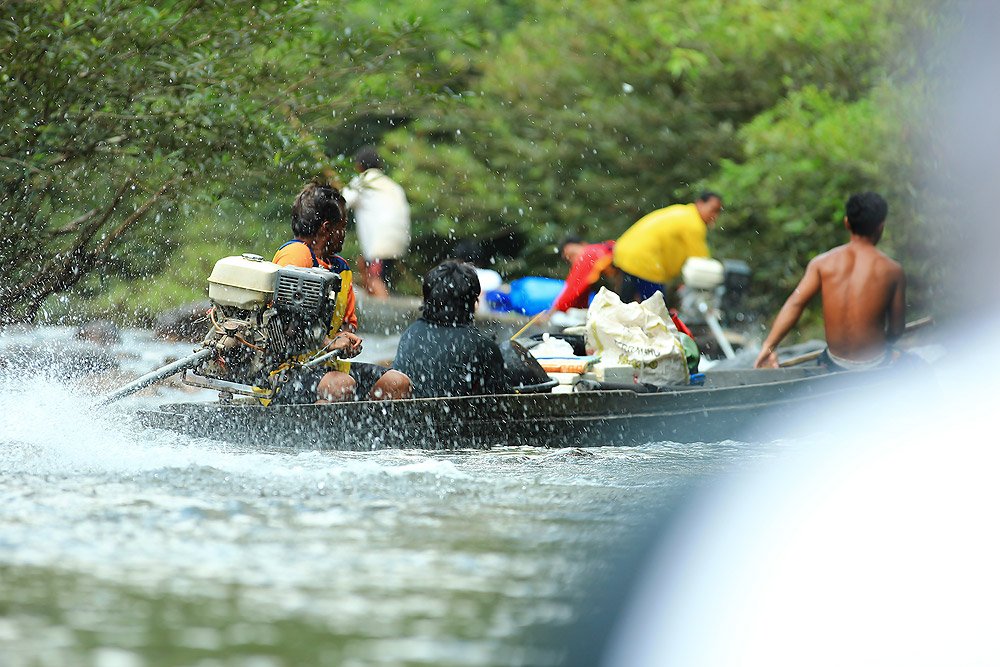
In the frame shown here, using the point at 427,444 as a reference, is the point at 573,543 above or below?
below

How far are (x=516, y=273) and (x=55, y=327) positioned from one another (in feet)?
21.0

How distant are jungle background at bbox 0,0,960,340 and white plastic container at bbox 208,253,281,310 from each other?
242 centimetres

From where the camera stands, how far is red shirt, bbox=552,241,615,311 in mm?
12367

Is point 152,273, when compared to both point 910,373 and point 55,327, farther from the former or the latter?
point 910,373

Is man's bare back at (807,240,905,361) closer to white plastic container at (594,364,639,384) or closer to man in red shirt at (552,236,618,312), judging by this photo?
white plastic container at (594,364,639,384)

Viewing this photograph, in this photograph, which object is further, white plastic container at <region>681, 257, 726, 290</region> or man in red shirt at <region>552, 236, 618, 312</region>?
white plastic container at <region>681, 257, 726, 290</region>

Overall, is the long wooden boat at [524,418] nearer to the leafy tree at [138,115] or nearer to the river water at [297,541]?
the river water at [297,541]

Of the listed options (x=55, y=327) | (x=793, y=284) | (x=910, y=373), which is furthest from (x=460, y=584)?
(x=793, y=284)

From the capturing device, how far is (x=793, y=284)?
16484mm

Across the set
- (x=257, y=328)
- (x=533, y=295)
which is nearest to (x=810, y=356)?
(x=257, y=328)

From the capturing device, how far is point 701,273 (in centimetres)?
1388

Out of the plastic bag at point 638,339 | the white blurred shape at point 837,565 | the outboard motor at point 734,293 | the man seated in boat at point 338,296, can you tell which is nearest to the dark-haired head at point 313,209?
the man seated in boat at point 338,296

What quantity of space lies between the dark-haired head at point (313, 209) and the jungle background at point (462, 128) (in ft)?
6.44

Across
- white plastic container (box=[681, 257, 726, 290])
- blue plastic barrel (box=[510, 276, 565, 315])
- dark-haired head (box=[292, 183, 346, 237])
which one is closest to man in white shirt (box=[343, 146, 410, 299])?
blue plastic barrel (box=[510, 276, 565, 315])
